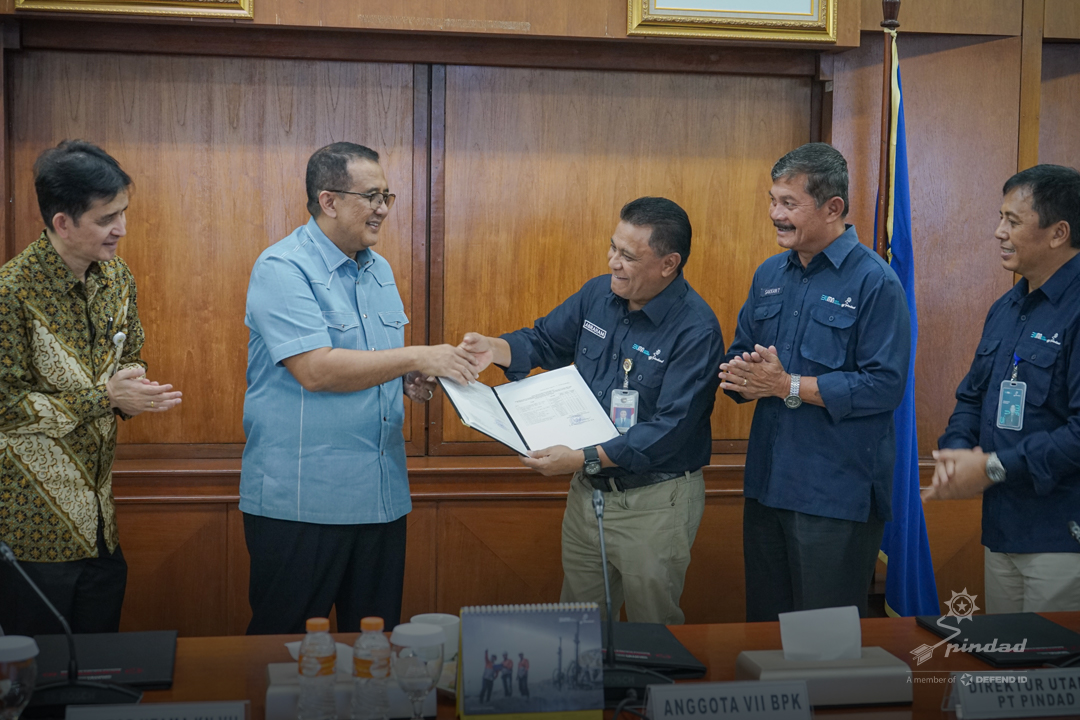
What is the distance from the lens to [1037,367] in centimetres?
238

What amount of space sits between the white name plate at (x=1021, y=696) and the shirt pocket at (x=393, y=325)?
65.7 inches

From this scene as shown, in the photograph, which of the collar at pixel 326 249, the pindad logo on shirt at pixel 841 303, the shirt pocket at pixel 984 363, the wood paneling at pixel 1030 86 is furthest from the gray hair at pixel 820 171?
the wood paneling at pixel 1030 86

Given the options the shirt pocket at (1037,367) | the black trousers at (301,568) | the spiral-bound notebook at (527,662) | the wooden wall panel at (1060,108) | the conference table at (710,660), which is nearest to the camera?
the spiral-bound notebook at (527,662)

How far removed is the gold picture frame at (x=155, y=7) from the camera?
320cm

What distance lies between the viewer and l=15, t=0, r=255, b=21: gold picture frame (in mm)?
3201

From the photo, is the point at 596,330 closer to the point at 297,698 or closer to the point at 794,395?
the point at 794,395

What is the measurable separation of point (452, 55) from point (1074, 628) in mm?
2815

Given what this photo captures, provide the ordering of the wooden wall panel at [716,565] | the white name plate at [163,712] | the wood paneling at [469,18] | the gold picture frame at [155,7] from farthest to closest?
the wooden wall panel at [716,565], the wood paneling at [469,18], the gold picture frame at [155,7], the white name plate at [163,712]

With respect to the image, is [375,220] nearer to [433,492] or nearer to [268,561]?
[268,561]

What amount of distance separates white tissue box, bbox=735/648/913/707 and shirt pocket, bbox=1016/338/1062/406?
1.08 metres

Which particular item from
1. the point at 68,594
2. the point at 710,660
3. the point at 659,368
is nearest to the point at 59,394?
the point at 68,594

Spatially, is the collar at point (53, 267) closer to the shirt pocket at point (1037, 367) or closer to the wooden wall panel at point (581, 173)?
the wooden wall panel at point (581, 173)

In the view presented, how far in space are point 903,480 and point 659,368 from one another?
124cm

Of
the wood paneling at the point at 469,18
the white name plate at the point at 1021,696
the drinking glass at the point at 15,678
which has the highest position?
the wood paneling at the point at 469,18
